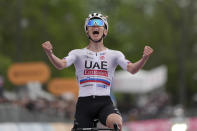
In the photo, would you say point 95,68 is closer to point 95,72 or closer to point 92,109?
point 95,72

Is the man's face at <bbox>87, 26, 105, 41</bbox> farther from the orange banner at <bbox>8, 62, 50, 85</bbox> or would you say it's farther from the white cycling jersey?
the orange banner at <bbox>8, 62, 50, 85</bbox>

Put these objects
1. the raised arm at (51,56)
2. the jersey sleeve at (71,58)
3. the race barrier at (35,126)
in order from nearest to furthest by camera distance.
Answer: the raised arm at (51,56)
the jersey sleeve at (71,58)
the race barrier at (35,126)

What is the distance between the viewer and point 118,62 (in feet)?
34.2

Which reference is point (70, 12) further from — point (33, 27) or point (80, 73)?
point (80, 73)

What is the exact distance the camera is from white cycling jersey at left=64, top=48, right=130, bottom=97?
1027 centimetres

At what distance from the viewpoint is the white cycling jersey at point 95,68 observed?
404 inches

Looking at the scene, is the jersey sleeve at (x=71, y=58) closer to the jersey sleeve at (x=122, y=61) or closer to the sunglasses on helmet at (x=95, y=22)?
the sunglasses on helmet at (x=95, y=22)

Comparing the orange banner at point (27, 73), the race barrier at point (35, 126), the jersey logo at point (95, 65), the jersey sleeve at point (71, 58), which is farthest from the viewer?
the orange banner at point (27, 73)

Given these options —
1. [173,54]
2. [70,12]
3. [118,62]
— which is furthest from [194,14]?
[118,62]

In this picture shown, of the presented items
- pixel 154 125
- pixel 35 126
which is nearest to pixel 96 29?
pixel 35 126

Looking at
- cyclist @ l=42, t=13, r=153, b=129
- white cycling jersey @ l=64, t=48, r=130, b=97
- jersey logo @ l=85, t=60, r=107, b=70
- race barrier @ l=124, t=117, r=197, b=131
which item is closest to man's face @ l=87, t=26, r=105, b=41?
cyclist @ l=42, t=13, r=153, b=129

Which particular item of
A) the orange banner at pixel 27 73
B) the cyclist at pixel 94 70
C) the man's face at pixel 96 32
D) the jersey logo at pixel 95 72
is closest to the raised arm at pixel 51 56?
the cyclist at pixel 94 70

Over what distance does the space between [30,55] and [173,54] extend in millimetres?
27841

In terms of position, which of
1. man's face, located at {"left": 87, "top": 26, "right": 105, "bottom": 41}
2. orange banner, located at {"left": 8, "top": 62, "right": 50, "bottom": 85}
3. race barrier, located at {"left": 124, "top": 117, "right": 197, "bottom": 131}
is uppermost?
orange banner, located at {"left": 8, "top": 62, "right": 50, "bottom": 85}
